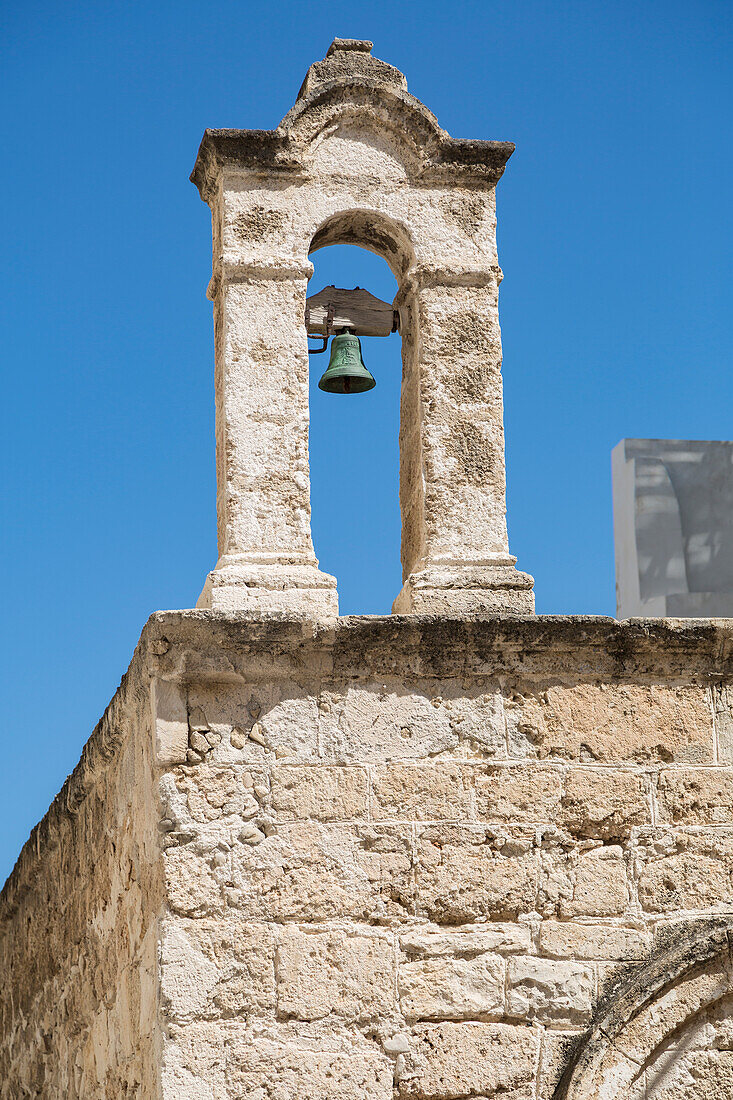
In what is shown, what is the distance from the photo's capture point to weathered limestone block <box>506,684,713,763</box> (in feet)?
14.0

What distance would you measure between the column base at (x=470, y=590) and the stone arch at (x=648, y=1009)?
111 centimetres

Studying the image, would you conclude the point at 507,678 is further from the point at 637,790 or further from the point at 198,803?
the point at 198,803

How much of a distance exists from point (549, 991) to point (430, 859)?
0.50 m

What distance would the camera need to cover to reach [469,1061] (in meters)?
3.95

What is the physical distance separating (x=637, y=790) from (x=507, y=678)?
1.72 ft

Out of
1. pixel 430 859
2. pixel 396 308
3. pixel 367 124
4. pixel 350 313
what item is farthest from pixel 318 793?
pixel 367 124

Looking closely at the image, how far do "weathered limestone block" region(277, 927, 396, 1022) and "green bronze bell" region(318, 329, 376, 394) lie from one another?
221cm

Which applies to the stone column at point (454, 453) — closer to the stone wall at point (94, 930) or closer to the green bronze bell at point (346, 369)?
the green bronze bell at point (346, 369)

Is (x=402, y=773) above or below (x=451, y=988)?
above

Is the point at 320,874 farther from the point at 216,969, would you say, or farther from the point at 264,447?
the point at 264,447

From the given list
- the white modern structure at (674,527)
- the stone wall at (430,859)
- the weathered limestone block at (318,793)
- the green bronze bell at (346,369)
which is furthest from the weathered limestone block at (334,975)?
the white modern structure at (674,527)

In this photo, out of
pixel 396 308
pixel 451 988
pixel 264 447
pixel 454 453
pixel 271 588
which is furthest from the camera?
pixel 396 308

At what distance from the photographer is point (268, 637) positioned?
4102 millimetres

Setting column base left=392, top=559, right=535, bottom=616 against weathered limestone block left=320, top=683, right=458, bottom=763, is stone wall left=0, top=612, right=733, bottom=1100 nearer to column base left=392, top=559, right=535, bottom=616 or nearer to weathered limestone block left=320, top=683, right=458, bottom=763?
weathered limestone block left=320, top=683, right=458, bottom=763
